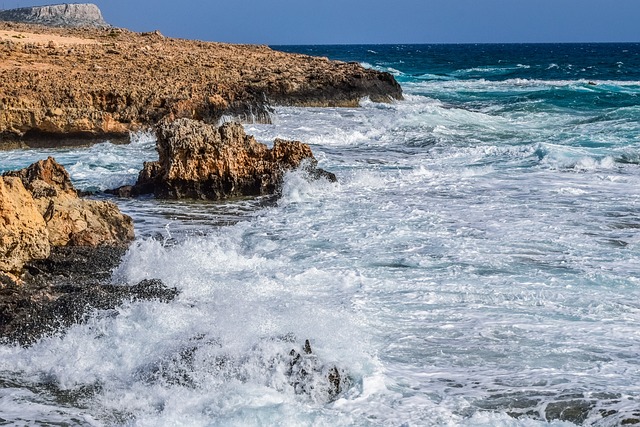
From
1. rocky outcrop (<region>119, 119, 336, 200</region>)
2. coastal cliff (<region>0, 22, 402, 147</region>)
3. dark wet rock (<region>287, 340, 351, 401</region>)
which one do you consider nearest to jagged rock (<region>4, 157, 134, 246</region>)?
rocky outcrop (<region>119, 119, 336, 200</region>)

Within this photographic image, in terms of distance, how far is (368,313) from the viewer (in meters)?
6.33

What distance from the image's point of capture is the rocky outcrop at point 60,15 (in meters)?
75.8

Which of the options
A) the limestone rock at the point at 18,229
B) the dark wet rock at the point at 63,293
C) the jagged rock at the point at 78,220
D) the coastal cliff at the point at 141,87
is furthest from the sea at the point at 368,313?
the coastal cliff at the point at 141,87

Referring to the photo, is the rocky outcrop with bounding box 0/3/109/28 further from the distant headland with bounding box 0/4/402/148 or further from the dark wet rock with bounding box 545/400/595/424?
the dark wet rock with bounding box 545/400/595/424

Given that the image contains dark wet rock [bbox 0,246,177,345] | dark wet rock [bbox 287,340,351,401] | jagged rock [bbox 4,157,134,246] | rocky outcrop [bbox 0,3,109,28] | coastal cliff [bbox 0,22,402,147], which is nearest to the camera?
dark wet rock [bbox 287,340,351,401]

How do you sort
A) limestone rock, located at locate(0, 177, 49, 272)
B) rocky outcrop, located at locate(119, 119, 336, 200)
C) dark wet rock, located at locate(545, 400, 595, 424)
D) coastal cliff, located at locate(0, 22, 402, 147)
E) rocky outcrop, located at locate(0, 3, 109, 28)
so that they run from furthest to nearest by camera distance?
rocky outcrop, located at locate(0, 3, 109, 28) < coastal cliff, located at locate(0, 22, 402, 147) < rocky outcrop, located at locate(119, 119, 336, 200) < limestone rock, located at locate(0, 177, 49, 272) < dark wet rock, located at locate(545, 400, 595, 424)

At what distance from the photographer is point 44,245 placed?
6930 mm

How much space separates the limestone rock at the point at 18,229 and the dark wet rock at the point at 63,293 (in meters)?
0.11

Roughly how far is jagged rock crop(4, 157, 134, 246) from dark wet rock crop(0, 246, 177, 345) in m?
0.18

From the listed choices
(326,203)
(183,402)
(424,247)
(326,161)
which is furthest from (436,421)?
(326,161)

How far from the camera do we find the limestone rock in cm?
657

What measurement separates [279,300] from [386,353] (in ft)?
3.99

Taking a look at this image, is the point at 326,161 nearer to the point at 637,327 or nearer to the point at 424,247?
the point at 424,247

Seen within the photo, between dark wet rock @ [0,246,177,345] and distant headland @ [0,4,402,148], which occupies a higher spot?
distant headland @ [0,4,402,148]
